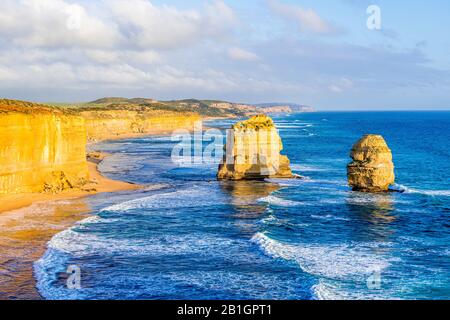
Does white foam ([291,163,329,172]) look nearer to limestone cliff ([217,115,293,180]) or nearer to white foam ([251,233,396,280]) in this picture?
limestone cliff ([217,115,293,180])

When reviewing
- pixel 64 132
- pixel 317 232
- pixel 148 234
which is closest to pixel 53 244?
pixel 148 234

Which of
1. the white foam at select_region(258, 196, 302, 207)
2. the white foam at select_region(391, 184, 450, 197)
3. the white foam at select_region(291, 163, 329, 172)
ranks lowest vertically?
the white foam at select_region(258, 196, 302, 207)

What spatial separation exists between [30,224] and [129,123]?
126 metres

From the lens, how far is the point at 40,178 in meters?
43.5

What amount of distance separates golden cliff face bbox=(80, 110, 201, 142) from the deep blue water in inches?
3498

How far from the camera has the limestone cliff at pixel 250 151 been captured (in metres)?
51.4

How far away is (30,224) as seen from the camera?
32250 mm

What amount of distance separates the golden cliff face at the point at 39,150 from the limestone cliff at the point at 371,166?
A: 25.2 m

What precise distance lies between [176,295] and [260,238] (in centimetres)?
932

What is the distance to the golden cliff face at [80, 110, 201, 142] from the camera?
136 m

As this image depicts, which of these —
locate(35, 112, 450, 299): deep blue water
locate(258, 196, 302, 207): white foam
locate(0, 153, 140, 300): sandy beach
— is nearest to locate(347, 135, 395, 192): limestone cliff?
locate(35, 112, 450, 299): deep blue water

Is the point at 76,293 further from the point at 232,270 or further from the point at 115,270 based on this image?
the point at 232,270

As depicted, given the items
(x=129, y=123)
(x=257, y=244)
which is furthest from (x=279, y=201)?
(x=129, y=123)
